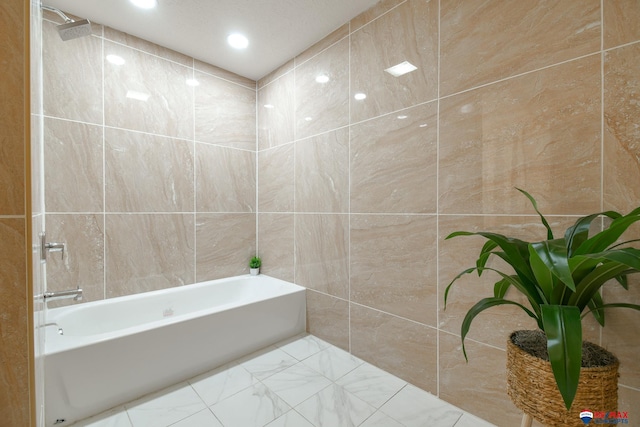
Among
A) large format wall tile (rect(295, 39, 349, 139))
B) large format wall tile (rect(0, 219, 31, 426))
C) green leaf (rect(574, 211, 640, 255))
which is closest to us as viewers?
large format wall tile (rect(0, 219, 31, 426))

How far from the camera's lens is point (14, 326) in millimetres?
486

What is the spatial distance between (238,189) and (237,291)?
1.02 meters

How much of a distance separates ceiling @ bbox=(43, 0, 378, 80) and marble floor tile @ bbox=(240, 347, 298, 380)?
2.47m

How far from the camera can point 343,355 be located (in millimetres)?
2043

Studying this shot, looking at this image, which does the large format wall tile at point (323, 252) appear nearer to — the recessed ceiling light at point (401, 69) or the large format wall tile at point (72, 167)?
the recessed ceiling light at point (401, 69)

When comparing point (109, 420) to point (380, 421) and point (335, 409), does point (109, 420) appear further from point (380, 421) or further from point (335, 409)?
point (380, 421)

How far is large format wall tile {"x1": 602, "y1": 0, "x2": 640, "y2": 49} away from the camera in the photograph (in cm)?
102

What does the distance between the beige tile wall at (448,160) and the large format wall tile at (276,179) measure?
99 millimetres

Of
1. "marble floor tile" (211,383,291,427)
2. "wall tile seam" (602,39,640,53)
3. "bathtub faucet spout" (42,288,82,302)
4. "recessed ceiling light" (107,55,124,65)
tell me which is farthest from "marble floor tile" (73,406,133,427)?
"wall tile seam" (602,39,640,53)

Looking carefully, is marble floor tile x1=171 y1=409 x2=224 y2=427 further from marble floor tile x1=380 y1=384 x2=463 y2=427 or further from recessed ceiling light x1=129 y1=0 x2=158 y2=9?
recessed ceiling light x1=129 y1=0 x2=158 y2=9

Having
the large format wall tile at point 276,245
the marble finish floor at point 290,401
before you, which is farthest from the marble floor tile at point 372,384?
the large format wall tile at point 276,245

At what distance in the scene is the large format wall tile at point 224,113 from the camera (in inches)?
101

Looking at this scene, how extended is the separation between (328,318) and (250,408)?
864 mm

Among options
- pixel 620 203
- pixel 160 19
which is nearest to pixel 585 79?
pixel 620 203
